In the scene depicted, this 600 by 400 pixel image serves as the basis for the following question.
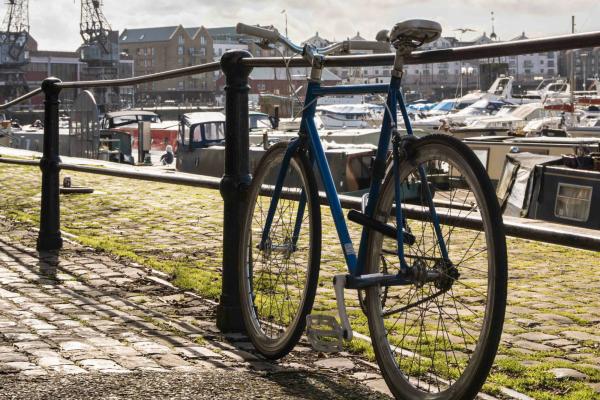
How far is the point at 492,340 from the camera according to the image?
126 inches

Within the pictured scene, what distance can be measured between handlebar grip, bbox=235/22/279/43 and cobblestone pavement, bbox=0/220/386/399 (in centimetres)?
132

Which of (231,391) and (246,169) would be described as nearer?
(231,391)

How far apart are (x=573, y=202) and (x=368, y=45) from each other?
17.2 meters

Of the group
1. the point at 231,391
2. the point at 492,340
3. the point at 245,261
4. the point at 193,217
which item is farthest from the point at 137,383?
the point at 193,217

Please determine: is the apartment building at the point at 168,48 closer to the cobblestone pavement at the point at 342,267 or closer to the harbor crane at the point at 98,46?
the harbor crane at the point at 98,46

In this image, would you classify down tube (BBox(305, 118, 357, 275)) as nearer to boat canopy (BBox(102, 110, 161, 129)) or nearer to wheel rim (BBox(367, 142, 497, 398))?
wheel rim (BBox(367, 142, 497, 398))

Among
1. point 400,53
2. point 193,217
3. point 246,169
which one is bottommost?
point 193,217

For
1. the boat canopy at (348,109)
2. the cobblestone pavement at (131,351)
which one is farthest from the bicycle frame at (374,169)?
the boat canopy at (348,109)

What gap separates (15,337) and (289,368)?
4.39ft

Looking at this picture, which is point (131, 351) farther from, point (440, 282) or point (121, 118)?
point (121, 118)

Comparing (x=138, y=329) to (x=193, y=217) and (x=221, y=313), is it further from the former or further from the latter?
(x=193, y=217)

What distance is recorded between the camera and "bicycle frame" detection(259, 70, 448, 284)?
367 centimetres

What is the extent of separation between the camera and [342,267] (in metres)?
7.91

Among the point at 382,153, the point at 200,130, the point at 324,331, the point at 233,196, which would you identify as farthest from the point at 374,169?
the point at 200,130
